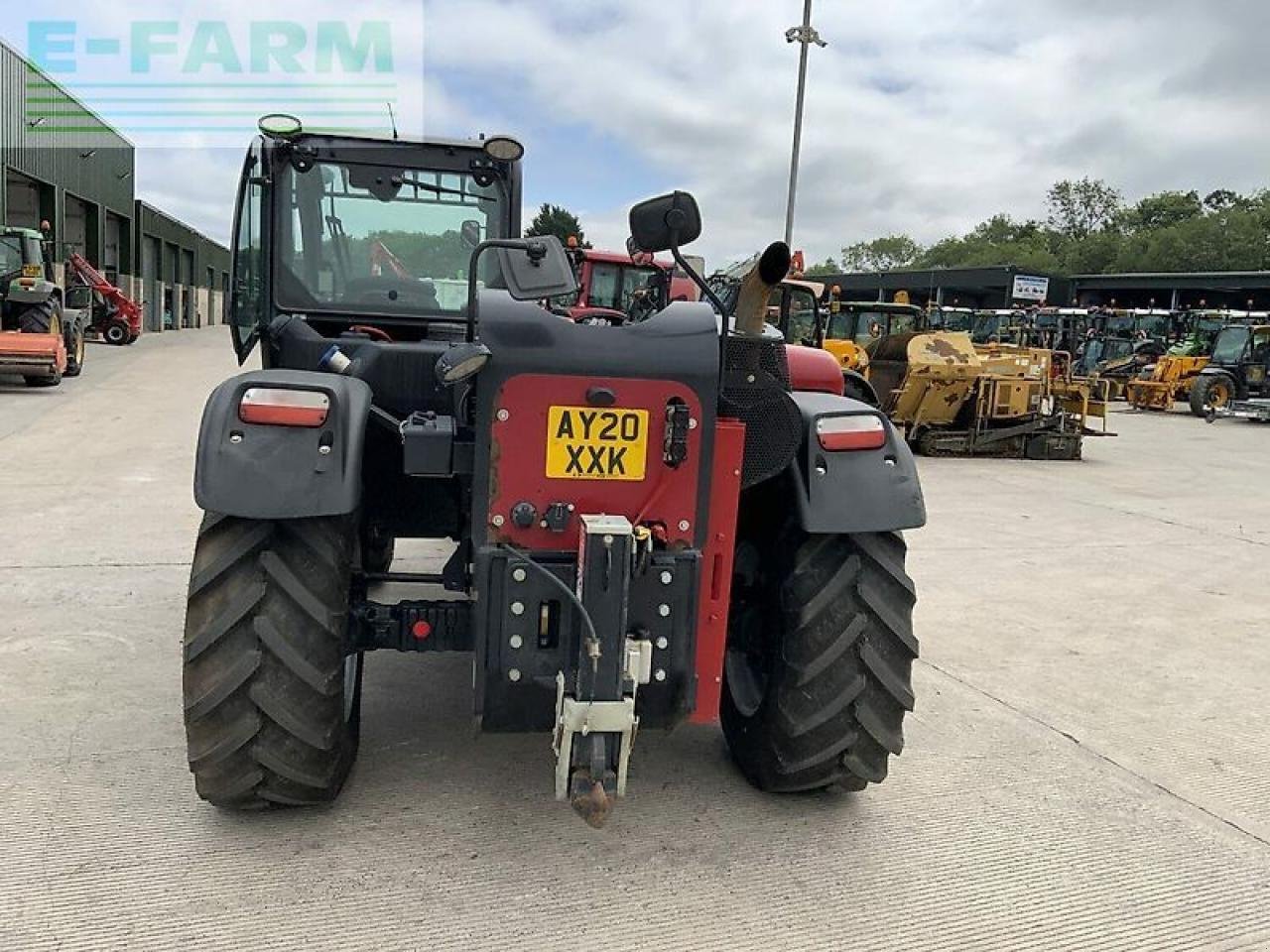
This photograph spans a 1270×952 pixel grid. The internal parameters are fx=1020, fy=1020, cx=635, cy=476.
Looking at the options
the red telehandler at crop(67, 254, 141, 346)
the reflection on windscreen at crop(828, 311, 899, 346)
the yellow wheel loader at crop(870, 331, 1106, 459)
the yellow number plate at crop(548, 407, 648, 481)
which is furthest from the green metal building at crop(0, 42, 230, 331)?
the yellow number plate at crop(548, 407, 648, 481)

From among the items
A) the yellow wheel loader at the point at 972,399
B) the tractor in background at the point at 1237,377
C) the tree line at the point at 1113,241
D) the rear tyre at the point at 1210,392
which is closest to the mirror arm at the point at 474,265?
the yellow wheel loader at the point at 972,399

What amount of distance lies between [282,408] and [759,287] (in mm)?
1285

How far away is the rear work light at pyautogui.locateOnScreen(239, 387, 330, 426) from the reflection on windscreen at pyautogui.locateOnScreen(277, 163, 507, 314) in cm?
170

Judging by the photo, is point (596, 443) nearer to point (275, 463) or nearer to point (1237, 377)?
point (275, 463)

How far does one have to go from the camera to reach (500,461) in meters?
2.57

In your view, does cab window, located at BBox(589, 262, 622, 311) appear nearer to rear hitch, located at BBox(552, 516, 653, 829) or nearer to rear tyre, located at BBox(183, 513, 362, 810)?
rear tyre, located at BBox(183, 513, 362, 810)

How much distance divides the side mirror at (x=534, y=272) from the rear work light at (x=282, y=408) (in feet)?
1.96

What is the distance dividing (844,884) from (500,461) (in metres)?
1.46

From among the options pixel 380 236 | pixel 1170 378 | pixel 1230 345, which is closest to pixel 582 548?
pixel 380 236

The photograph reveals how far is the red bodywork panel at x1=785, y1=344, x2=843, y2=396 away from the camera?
15.1 ft

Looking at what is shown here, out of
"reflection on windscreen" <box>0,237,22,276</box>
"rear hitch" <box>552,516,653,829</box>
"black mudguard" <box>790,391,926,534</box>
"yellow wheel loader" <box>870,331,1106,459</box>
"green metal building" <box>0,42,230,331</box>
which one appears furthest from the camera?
"green metal building" <box>0,42,230,331</box>

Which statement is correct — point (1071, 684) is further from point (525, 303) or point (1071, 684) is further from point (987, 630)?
point (525, 303)

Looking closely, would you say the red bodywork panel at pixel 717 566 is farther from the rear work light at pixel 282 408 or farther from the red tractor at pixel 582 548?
the rear work light at pixel 282 408

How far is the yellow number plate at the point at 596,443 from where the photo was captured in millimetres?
2574
